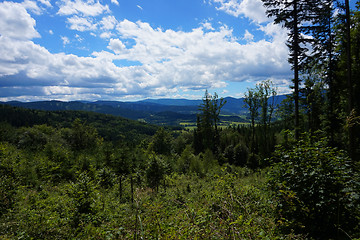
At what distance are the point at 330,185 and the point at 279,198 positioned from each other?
124cm

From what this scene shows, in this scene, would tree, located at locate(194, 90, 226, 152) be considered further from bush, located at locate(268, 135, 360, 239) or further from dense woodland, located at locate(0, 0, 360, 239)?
bush, located at locate(268, 135, 360, 239)

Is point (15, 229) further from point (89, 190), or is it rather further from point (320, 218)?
point (320, 218)

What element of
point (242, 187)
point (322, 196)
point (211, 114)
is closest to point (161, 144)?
point (211, 114)

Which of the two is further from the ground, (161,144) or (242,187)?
(242,187)

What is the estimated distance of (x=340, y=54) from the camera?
16547mm

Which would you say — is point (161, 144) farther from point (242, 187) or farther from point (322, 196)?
point (322, 196)

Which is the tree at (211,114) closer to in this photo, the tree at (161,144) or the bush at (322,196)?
the tree at (161,144)

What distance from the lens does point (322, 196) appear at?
3.99m

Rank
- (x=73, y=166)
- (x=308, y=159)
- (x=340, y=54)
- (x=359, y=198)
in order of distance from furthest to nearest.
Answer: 1. (x=73, y=166)
2. (x=340, y=54)
3. (x=308, y=159)
4. (x=359, y=198)

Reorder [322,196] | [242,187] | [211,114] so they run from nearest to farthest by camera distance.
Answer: [322,196] → [242,187] → [211,114]

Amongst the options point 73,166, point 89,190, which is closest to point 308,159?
point 89,190

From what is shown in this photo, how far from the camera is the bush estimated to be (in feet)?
12.9

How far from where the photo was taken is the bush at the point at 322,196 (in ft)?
12.9

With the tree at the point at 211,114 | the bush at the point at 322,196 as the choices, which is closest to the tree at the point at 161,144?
the tree at the point at 211,114
